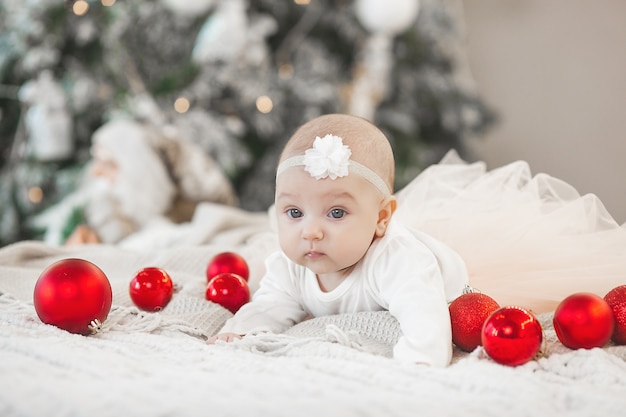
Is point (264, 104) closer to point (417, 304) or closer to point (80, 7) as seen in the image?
point (80, 7)

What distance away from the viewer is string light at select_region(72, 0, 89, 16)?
2.73 meters

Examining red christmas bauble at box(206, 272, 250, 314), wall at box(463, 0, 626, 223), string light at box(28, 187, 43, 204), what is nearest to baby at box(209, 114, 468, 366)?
red christmas bauble at box(206, 272, 250, 314)

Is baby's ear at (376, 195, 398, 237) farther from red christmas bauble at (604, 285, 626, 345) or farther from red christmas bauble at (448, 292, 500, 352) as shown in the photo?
red christmas bauble at (604, 285, 626, 345)

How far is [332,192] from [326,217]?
5cm

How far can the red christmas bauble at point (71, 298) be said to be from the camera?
117 centimetres

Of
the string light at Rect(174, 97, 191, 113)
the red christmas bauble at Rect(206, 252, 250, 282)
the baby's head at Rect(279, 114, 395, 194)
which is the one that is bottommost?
the red christmas bauble at Rect(206, 252, 250, 282)

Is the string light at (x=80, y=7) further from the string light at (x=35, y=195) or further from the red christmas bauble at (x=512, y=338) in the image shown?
the red christmas bauble at (x=512, y=338)

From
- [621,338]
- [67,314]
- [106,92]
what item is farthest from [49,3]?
[621,338]

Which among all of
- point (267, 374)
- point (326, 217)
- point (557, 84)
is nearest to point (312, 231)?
point (326, 217)

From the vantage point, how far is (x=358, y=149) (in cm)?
117

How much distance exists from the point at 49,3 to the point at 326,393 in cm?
228

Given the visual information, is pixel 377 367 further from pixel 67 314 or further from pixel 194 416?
pixel 67 314

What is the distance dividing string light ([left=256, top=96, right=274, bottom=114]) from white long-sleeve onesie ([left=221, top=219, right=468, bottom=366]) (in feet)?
5.20

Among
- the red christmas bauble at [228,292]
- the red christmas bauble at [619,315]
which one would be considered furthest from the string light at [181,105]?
the red christmas bauble at [619,315]
